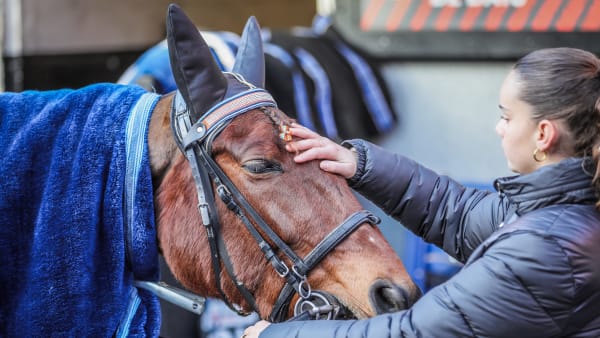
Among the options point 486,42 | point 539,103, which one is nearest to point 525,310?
point 539,103

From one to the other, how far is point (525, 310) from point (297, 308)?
0.50 meters

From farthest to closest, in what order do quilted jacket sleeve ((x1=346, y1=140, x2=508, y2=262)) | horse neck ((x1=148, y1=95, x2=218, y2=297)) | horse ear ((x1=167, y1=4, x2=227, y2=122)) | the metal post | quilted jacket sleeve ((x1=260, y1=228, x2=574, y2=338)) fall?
1. the metal post
2. quilted jacket sleeve ((x1=346, y1=140, x2=508, y2=262))
3. horse neck ((x1=148, y1=95, x2=218, y2=297))
4. horse ear ((x1=167, y1=4, x2=227, y2=122))
5. quilted jacket sleeve ((x1=260, y1=228, x2=574, y2=338))

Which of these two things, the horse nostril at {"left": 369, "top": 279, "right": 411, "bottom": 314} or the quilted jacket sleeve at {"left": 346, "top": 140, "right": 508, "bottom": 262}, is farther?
the quilted jacket sleeve at {"left": 346, "top": 140, "right": 508, "bottom": 262}

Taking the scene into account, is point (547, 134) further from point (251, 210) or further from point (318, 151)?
point (251, 210)

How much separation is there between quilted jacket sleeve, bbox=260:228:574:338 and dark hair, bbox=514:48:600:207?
8.8 inches

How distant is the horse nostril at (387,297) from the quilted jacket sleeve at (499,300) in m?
0.11

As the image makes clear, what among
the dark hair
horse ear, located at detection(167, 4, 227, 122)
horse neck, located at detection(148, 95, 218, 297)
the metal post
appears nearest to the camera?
the dark hair

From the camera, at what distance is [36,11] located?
4.64 meters

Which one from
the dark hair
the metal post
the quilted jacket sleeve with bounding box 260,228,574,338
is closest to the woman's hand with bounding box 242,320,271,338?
the quilted jacket sleeve with bounding box 260,228,574,338

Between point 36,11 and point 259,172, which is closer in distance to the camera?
point 259,172

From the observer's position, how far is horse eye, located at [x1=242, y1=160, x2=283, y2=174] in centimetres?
161

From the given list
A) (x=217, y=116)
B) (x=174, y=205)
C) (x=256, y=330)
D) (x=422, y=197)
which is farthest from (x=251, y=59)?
(x=256, y=330)

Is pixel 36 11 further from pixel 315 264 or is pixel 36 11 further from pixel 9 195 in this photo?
pixel 315 264

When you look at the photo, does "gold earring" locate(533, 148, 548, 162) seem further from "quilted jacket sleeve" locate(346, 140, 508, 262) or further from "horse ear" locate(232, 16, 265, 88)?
"horse ear" locate(232, 16, 265, 88)
